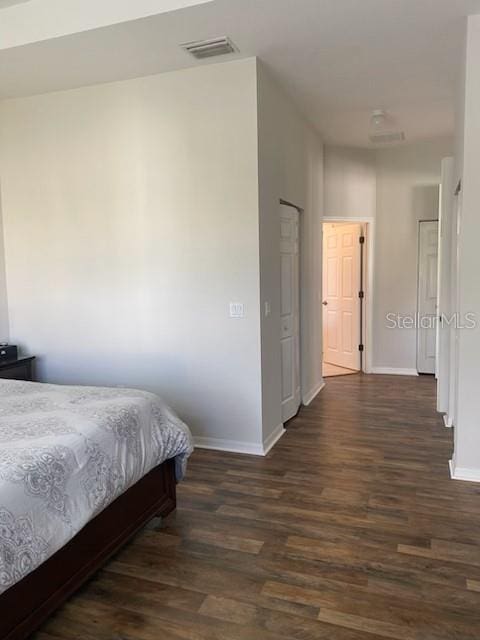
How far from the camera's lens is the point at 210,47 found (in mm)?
3225

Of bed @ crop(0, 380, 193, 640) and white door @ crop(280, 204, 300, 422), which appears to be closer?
bed @ crop(0, 380, 193, 640)

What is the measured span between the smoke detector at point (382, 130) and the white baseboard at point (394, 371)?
2.93m

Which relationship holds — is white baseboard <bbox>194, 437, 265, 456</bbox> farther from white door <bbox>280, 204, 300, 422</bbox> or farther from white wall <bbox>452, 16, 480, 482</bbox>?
white wall <bbox>452, 16, 480, 482</bbox>

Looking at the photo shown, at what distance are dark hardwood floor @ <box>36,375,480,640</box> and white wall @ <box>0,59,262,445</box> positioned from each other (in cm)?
69

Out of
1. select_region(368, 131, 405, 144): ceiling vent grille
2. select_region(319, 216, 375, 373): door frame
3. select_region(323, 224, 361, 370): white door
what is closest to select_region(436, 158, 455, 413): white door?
select_region(368, 131, 405, 144): ceiling vent grille

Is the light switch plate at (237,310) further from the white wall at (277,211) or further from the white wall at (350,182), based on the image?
the white wall at (350,182)

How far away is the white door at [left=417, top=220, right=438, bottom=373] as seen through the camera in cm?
632

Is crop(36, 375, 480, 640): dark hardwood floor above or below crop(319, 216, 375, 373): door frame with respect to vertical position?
below

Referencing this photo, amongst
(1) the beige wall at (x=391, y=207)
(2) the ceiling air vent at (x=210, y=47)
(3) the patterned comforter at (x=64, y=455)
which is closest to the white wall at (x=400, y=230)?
(1) the beige wall at (x=391, y=207)

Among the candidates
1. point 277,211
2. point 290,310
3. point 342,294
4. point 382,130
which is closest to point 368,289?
point 342,294

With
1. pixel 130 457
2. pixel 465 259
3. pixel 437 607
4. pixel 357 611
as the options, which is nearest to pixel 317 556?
A: pixel 357 611

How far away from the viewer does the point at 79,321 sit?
13.7 ft

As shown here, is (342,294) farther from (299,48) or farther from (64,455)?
(64,455)

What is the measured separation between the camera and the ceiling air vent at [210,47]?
3146mm
